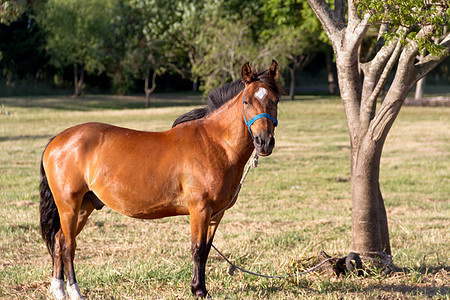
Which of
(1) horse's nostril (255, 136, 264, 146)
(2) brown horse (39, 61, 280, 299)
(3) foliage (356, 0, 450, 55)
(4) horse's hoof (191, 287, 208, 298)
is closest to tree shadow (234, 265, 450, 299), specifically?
(4) horse's hoof (191, 287, 208, 298)

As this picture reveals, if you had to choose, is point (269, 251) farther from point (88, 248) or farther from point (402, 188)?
point (402, 188)

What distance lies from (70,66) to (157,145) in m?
51.4

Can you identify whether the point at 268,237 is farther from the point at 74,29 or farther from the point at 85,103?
the point at 74,29

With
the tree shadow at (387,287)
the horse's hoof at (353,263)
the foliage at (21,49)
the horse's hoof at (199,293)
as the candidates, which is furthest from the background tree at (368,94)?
the foliage at (21,49)

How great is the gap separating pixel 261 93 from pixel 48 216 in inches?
94.9

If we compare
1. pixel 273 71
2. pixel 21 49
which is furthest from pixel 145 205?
pixel 21 49

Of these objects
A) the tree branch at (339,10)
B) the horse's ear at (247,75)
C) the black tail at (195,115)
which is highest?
the tree branch at (339,10)

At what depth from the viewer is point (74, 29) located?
4756cm

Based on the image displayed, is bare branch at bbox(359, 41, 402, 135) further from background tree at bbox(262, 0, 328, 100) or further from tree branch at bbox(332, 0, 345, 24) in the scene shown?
background tree at bbox(262, 0, 328, 100)

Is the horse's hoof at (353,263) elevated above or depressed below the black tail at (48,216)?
below

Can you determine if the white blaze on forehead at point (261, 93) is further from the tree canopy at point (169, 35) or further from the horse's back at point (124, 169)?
the tree canopy at point (169, 35)

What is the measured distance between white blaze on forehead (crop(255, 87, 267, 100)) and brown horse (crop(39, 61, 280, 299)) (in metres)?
0.02

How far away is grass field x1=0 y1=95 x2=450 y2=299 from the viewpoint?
539 centimetres

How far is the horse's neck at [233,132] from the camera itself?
466cm
